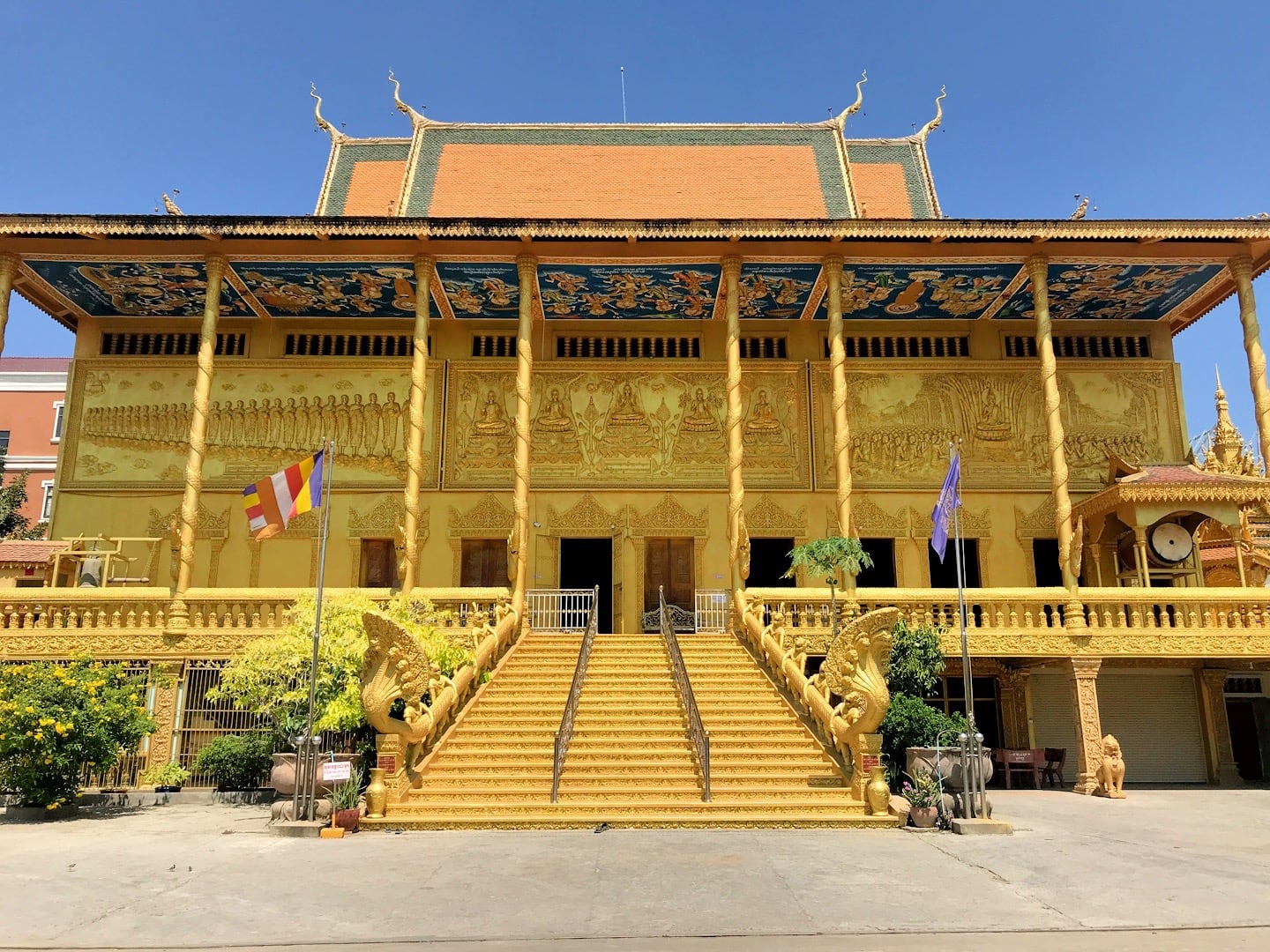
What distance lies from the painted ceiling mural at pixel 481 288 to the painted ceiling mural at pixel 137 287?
4343 millimetres

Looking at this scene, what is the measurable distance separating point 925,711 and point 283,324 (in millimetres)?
15128

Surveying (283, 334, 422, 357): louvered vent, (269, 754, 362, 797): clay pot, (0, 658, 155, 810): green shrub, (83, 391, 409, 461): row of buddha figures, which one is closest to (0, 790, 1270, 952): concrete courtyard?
(269, 754, 362, 797): clay pot

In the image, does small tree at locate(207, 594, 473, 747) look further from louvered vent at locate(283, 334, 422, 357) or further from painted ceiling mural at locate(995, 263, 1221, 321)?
painted ceiling mural at locate(995, 263, 1221, 321)

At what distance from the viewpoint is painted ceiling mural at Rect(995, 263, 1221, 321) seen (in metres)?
17.2

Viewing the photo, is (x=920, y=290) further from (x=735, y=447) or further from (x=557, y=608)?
(x=557, y=608)

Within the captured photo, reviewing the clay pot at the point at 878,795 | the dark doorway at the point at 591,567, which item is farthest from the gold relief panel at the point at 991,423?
the clay pot at the point at 878,795

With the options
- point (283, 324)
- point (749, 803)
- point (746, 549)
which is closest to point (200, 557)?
point (283, 324)

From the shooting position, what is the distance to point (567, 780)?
10.6 metres

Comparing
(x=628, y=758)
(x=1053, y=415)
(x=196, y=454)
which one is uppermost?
(x=1053, y=415)

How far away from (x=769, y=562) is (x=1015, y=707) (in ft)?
17.5

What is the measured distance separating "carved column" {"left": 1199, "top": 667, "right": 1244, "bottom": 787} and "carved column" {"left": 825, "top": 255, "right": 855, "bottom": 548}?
7.10m

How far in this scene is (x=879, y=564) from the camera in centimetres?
1923

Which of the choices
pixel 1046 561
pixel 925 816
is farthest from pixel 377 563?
pixel 1046 561

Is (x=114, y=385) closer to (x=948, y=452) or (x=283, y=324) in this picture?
(x=283, y=324)
